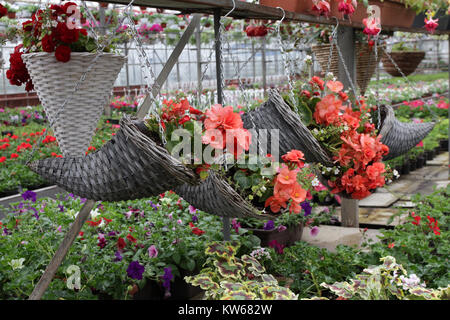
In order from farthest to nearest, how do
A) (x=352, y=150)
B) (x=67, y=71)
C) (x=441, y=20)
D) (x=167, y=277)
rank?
1. (x=441, y=20)
2. (x=167, y=277)
3. (x=352, y=150)
4. (x=67, y=71)

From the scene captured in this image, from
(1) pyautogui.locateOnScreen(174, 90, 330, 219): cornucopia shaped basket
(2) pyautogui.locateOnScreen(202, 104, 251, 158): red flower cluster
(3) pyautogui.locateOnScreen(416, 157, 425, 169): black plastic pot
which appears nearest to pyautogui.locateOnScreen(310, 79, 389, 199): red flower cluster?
(1) pyautogui.locateOnScreen(174, 90, 330, 219): cornucopia shaped basket

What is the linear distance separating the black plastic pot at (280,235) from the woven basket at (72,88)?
1341 mm

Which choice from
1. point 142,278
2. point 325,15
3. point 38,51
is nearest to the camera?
point 38,51

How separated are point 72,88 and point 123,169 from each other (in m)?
0.40

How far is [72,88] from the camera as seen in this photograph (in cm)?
170

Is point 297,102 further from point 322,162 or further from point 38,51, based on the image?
point 38,51

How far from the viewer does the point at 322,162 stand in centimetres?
198

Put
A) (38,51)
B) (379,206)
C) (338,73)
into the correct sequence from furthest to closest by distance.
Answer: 1. (379,206)
2. (338,73)
3. (38,51)

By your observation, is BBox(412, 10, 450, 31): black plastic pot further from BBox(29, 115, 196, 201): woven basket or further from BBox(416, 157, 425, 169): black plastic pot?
BBox(29, 115, 196, 201): woven basket

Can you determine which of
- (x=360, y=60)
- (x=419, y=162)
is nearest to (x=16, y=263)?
(x=360, y=60)

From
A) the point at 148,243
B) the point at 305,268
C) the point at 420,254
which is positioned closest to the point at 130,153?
the point at 148,243

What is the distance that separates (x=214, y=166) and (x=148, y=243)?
106 centimetres

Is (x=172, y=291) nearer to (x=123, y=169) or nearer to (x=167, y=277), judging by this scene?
(x=167, y=277)

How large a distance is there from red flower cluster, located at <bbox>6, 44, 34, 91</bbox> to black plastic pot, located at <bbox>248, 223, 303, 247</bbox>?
1444mm
